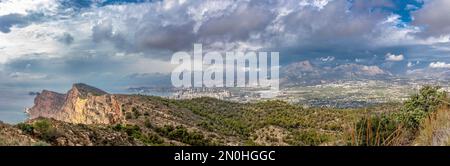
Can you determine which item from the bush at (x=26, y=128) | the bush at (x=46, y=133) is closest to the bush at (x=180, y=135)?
the bush at (x=46, y=133)

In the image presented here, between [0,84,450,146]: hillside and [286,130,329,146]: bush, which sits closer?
[286,130,329,146]: bush

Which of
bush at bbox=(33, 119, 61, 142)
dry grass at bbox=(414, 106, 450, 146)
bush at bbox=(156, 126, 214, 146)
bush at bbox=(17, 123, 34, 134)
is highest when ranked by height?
dry grass at bbox=(414, 106, 450, 146)

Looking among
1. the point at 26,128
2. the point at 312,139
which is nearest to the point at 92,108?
the point at 26,128

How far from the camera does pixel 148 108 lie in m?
76.5

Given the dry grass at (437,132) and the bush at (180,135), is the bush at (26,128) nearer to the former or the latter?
the dry grass at (437,132)

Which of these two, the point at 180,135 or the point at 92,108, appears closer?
the point at 180,135

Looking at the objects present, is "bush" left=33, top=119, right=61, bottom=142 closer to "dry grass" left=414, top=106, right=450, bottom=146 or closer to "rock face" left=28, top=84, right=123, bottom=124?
"dry grass" left=414, top=106, right=450, bottom=146

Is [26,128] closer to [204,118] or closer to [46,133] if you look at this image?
[46,133]

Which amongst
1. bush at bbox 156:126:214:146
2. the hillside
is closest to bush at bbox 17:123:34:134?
the hillside

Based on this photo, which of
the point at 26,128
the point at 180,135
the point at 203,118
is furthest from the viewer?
the point at 203,118

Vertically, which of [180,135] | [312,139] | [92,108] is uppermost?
[312,139]

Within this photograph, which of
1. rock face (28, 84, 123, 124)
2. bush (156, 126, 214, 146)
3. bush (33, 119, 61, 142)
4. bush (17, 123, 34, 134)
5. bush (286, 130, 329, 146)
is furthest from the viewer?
rock face (28, 84, 123, 124)
